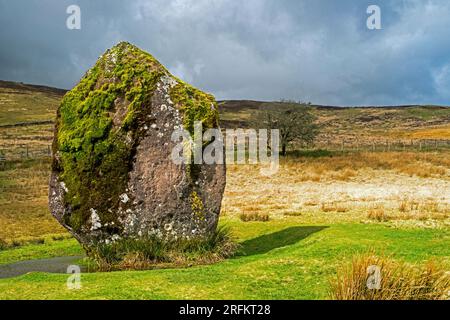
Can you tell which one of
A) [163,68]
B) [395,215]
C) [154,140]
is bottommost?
[395,215]

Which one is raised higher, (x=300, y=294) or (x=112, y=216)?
(x=112, y=216)

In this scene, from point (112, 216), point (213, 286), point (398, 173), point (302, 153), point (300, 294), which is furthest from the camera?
point (302, 153)

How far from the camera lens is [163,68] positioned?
49.7 ft

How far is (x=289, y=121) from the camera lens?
58.7 metres

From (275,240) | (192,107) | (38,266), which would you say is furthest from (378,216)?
(38,266)

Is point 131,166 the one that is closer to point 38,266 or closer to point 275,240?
point 38,266

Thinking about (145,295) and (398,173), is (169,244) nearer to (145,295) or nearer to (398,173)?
(145,295)

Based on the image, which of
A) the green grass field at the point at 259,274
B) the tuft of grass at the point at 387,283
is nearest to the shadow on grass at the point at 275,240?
the green grass field at the point at 259,274

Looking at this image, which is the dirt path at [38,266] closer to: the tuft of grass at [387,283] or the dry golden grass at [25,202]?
the dry golden grass at [25,202]

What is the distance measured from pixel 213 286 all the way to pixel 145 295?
139cm

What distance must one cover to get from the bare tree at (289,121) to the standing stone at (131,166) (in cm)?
4370

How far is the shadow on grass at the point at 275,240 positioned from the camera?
15.1 meters

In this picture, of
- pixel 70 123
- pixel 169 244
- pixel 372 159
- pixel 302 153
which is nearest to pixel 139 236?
pixel 169 244

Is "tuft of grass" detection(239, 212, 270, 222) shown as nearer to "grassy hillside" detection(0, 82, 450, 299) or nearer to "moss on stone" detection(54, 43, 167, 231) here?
"grassy hillside" detection(0, 82, 450, 299)
